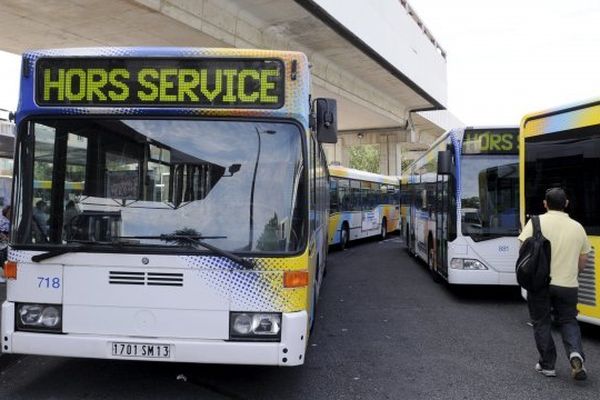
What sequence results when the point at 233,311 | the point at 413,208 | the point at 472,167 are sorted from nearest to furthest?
the point at 233,311
the point at 472,167
the point at 413,208

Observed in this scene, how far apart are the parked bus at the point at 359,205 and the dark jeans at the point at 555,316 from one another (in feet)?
40.1

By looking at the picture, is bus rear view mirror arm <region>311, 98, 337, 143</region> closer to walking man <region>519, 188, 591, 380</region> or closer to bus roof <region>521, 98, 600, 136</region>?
walking man <region>519, 188, 591, 380</region>

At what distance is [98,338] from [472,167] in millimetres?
7142

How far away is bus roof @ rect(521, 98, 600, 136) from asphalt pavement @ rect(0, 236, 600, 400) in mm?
2607

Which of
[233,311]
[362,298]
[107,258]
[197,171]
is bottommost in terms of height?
[362,298]

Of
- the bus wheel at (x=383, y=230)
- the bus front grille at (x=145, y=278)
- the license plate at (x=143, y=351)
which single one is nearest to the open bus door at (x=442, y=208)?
the bus front grille at (x=145, y=278)

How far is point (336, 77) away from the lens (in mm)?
21484

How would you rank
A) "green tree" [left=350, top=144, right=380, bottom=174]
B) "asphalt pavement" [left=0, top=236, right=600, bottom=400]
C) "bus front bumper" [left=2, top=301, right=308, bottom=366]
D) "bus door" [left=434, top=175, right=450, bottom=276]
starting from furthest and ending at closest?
"green tree" [left=350, top=144, right=380, bottom=174] → "bus door" [left=434, top=175, right=450, bottom=276] → "asphalt pavement" [left=0, top=236, right=600, bottom=400] → "bus front bumper" [left=2, top=301, right=308, bottom=366]

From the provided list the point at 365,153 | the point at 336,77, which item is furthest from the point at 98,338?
the point at 365,153

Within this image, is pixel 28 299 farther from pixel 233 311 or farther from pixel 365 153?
pixel 365 153

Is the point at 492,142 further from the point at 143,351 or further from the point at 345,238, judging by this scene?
the point at 345,238

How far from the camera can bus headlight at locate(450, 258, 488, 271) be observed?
9.73 meters

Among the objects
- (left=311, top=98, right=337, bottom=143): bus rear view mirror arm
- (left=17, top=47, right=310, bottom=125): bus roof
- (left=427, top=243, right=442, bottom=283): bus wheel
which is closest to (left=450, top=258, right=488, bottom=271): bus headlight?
(left=427, top=243, right=442, bottom=283): bus wheel

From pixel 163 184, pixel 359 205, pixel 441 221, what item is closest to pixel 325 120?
pixel 163 184
